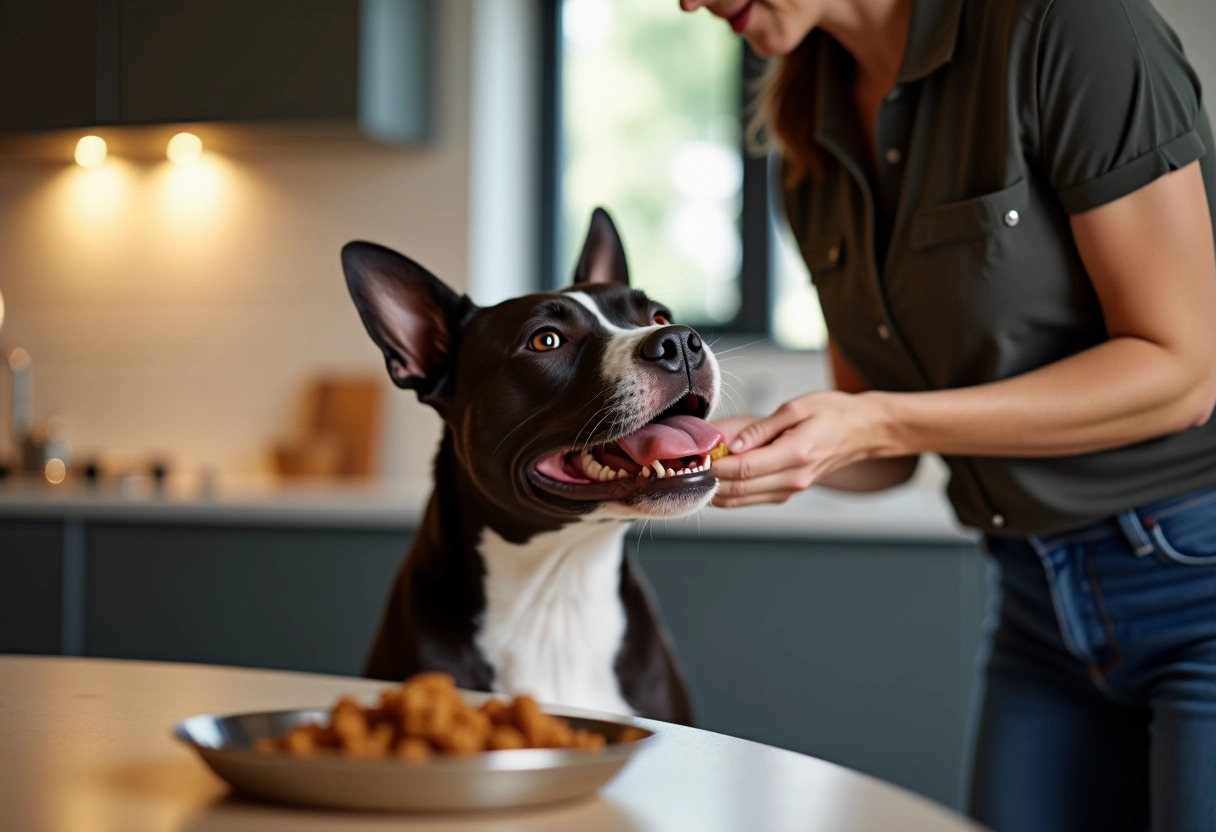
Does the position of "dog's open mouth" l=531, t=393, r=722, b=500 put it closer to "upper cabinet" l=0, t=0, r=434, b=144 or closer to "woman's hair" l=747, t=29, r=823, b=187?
"woman's hair" l=747, t=29, r=823, b=187

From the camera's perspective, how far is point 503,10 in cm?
358

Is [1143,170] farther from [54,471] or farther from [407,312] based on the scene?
[54,471]

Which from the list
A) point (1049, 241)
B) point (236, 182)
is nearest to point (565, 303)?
point (1049, 241)

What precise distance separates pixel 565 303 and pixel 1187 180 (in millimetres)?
649

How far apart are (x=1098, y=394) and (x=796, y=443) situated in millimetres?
303

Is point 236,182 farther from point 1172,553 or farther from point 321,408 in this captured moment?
point 1172,553

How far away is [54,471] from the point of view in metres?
3.59

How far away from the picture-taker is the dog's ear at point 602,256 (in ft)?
5.59

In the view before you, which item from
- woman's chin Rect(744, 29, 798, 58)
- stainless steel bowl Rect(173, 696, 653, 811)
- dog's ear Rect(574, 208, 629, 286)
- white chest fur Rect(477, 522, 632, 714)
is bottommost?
white chest fur Rect(477, 522, 632, 714)

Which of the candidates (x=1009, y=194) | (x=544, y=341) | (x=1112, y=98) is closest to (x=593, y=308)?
(x=544, y=341)

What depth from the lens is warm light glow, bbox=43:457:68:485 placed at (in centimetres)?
358

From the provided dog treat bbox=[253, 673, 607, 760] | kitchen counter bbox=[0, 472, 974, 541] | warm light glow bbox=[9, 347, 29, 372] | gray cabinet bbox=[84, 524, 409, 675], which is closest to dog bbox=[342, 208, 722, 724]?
dog treat bbox=[253, 673, 607, 760]

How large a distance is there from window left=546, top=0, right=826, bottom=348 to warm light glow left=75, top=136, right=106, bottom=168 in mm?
1322

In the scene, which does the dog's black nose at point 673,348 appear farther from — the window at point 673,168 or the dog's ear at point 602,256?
the window at point 673,168
